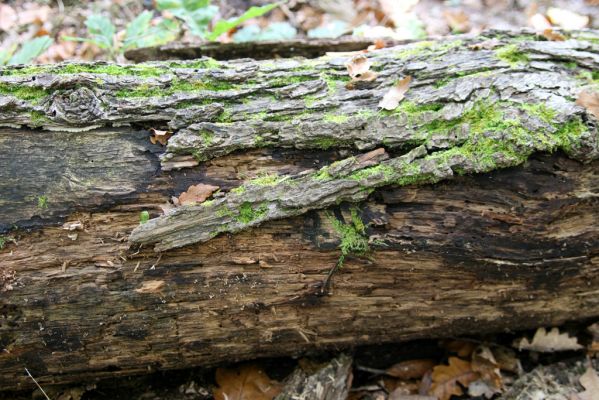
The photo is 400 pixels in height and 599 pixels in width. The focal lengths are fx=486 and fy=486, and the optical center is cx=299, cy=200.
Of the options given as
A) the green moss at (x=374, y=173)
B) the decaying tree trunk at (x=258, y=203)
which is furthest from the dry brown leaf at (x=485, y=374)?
the green moss at (x=374, y=173)

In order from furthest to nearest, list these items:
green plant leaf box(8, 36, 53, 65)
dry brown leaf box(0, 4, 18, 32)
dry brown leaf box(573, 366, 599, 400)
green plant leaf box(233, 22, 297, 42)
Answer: dry brown leaf box(0, 4, 18, 32) < green plant leaf box(233, 22, 297, 42) < green plant leaf box(8, 36, 53, 65) < dry brown leaf box(573, 366, 599, 400)

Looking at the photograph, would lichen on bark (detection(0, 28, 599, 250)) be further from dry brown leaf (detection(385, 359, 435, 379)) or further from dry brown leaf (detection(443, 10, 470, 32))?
dry brown leaf (detection(443, 10, 470, 32))

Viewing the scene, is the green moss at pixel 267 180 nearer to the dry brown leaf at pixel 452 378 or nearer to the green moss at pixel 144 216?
the green moss at pixel 144 216

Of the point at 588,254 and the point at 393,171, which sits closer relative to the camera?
the point at 393,171

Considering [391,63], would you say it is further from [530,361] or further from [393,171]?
[530,361]

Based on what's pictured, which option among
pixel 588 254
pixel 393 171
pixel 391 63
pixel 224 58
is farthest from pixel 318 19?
pixel 588 254

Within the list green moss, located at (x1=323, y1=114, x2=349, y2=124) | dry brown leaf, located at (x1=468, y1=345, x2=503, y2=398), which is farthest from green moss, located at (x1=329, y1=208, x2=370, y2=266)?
dry brown leaf, located at (x1=468, y1=345, x2=503, y2=398)

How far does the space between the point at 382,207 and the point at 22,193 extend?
1720mm

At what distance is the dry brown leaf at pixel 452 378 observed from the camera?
298 cm

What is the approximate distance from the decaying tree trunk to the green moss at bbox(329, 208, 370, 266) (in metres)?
0.01

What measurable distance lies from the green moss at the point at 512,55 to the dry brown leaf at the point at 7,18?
4737 millimetres

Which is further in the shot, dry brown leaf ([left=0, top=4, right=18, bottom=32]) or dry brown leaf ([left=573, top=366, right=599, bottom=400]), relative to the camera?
dry brown leaf ([left=0, top=4, right=18, bottom=32])

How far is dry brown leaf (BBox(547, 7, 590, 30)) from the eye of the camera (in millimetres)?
4647

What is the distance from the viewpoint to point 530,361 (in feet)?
10.4
